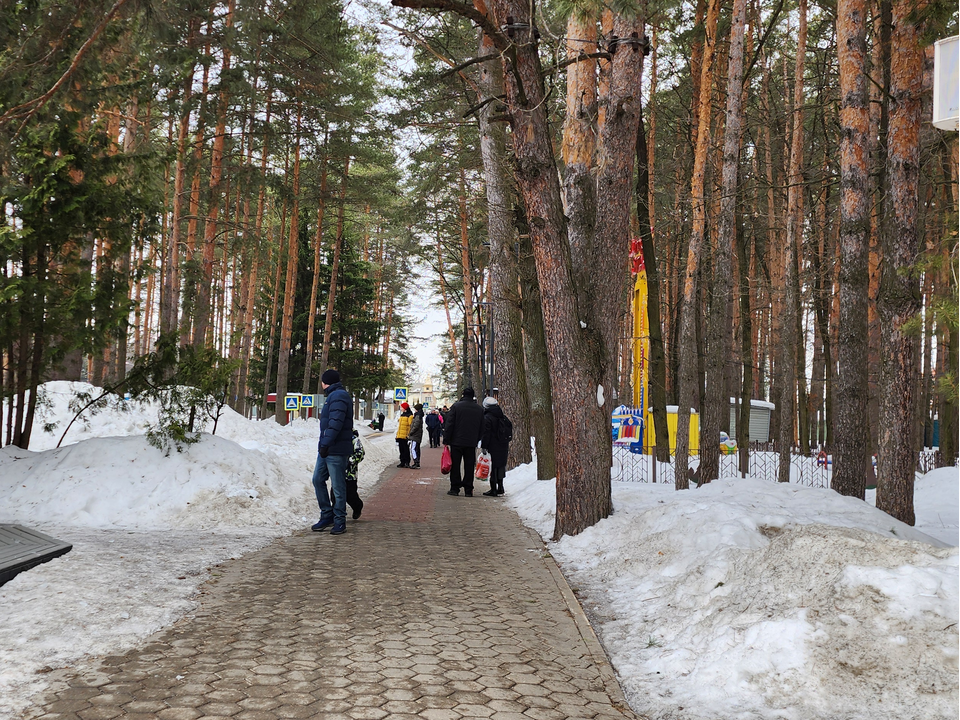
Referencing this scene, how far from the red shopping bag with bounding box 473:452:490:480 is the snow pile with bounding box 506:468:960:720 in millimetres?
8402

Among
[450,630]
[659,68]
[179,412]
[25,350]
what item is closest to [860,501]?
[450,630]

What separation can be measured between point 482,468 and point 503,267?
167 inches

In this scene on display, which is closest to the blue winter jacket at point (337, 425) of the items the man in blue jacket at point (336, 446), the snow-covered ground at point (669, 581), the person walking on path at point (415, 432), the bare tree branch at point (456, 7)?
the man in blue jacket at point (336, 446)

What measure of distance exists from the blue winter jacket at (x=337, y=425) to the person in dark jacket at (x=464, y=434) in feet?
17.5

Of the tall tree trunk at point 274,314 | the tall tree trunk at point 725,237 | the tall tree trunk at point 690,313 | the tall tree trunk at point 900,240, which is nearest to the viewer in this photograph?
the tall tree trunk at point 900,240

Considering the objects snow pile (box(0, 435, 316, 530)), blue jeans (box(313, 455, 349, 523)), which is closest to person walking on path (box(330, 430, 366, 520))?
blue jeans (box(313, 455, 349, 523))

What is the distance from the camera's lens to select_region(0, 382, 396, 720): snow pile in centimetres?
518

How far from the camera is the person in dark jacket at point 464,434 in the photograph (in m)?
15.4

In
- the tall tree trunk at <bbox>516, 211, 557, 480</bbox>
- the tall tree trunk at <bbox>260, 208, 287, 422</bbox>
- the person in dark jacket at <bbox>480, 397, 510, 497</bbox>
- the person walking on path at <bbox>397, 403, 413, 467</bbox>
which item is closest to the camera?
the tall tree trunk at <bbox>516, 211, 557, 480</bbox>

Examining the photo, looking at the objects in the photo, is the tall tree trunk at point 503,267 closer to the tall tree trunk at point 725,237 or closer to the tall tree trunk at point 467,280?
the tall tree trunk at point 725,237

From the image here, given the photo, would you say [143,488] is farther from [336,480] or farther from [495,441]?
[495,441]

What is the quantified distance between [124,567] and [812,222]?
20583 mm

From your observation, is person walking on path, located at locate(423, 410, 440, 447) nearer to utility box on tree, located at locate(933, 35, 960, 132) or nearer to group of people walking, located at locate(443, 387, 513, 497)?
group of people walking, located at locate(443, 387, 513, 497)

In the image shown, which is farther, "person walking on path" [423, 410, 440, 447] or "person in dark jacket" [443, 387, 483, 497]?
"person walking on path" [423, 410, 440, 447]
